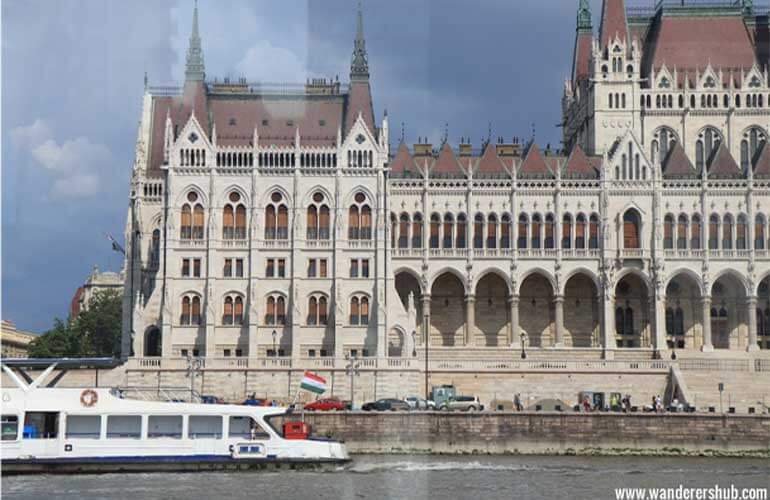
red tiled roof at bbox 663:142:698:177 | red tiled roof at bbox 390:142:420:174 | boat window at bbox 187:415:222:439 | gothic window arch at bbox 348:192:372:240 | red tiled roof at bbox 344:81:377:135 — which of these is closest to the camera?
boat window at bbox 187:415:222:439

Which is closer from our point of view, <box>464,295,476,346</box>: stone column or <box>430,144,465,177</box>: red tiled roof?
<box>464,295,476,346</box>: stone column

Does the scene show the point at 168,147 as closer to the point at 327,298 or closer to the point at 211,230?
the point at 211,230

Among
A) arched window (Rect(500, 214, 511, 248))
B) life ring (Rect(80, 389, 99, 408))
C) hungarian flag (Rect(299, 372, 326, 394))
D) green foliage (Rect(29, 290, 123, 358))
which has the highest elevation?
arched window (Rect(500, 214, 511, 248))

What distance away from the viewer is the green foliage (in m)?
122

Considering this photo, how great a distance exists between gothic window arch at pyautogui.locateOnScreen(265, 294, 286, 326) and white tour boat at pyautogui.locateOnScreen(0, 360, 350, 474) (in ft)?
108

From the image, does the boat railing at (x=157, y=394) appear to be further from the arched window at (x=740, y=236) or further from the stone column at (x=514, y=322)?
the arched window at (x=740, y=236)

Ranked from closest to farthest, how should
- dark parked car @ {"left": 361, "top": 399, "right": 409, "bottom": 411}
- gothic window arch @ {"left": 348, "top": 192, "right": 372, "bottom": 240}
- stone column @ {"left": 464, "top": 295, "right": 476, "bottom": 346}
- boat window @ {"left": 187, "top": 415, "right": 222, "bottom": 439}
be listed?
boat window @ {"left": 187, "top": 415, "right": 222, "bottom": 439} → dark parked car @ {"left": 361, "top": 399, "right": 409, "bottom": 411} → gothic window arch @ {"left": 348, "top": 192, "right": 372, "bottom": 240} → stone column @ {"left": 464, "top": 295, "right": 476, "bottom": 346}

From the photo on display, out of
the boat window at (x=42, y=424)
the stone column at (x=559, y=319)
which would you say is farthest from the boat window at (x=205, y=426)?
the stone column at (x=559, y=319)

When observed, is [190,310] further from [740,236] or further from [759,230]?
[759,230]

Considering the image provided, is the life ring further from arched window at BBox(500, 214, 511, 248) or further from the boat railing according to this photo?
arched window at BBox(500, 214, 511, 248)

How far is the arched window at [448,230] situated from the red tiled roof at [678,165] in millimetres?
17559

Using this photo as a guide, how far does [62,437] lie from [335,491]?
1516cm

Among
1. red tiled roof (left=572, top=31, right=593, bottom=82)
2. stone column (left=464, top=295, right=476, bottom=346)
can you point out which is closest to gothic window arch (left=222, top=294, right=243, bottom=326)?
stone column (left=464, top=295, right=476, bottom=346)

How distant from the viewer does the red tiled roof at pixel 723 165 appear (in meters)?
108
